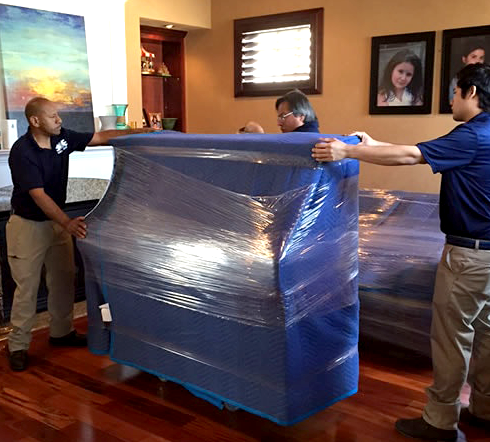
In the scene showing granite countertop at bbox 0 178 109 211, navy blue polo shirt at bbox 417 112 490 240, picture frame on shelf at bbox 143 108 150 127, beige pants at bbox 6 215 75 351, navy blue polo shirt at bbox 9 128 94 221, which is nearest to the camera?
navy blue polo shirt at bbox 417 112 490 240

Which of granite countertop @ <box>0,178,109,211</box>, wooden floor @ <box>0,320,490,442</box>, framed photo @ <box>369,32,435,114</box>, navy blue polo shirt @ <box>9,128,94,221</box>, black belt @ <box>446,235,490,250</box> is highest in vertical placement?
framed photo @ <box>369,32,435,114</box>

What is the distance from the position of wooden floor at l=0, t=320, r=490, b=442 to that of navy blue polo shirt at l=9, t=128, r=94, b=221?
807 mm

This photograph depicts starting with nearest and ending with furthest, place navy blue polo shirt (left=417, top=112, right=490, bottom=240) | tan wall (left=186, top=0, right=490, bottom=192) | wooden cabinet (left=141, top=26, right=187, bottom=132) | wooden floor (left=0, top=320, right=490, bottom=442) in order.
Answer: navy blue polo shirt (left=417, top=112, right=490, bottom=240) < wooden floor (left=0, top=320, right=490, bottom=442) < tan wall (left=186, top=0, right=490, bottom=192) < wooden cabinet (left=141, top=26, right=187, bottom=132)

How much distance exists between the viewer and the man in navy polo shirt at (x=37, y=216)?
9.13ft

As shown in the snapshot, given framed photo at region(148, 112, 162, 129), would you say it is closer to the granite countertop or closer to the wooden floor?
the granite countertop

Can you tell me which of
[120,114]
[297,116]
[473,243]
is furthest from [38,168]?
[473,243]

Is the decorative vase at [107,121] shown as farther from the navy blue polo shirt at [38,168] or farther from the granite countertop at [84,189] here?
the navy blue polo shirt at [38,168]

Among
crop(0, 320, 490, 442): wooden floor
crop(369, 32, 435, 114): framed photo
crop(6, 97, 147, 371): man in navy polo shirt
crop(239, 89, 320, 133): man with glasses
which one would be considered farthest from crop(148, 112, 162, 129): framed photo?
crop(0, 320, 490, 442): wooden floor

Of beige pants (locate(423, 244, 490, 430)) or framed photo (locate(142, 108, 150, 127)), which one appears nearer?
beige pants (locate(423, 244, 490, 430))

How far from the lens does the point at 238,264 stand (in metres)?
2.05

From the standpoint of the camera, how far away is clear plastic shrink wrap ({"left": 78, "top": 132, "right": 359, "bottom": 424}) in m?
1.98

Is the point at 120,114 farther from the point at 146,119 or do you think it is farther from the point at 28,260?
the point at 28,260

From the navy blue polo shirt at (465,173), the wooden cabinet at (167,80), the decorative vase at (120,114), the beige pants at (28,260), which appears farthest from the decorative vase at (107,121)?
the navy blue polo shirt at (465,173)

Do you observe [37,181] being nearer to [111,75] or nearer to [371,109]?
[111,75]
